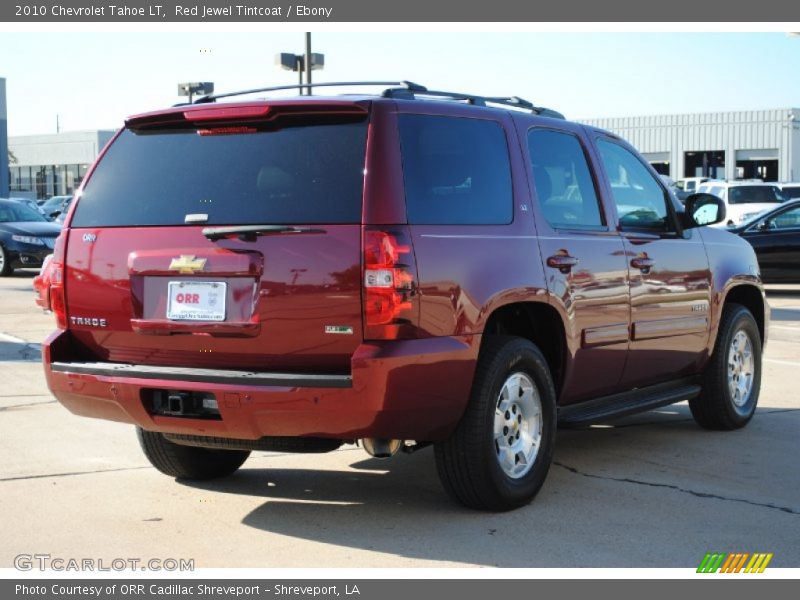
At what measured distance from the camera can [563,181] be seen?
6625mm

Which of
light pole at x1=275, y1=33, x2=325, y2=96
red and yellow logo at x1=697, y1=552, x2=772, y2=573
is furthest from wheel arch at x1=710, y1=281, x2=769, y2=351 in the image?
light pole at x1=275, y1=33, x2=325, y2=96

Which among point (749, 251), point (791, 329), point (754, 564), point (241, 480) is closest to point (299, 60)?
point (791, 329)

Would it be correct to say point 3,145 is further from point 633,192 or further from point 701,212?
point 633,192


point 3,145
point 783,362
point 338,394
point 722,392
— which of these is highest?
point 3,145

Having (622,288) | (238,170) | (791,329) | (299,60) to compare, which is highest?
(299,60)

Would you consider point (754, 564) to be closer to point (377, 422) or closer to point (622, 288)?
point (377, 422)

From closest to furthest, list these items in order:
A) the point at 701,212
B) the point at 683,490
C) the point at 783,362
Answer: the point at 683,490 < the point at 701,212 < the point at 783,362

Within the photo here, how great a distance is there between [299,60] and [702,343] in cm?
1670

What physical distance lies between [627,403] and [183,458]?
2524 millimetres

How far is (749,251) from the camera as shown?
27.9 feet

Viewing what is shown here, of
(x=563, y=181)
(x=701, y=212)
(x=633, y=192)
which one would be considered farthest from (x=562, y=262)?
(x=701, y=212)

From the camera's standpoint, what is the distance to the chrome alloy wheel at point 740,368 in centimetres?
821

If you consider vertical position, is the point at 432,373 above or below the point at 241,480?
above
